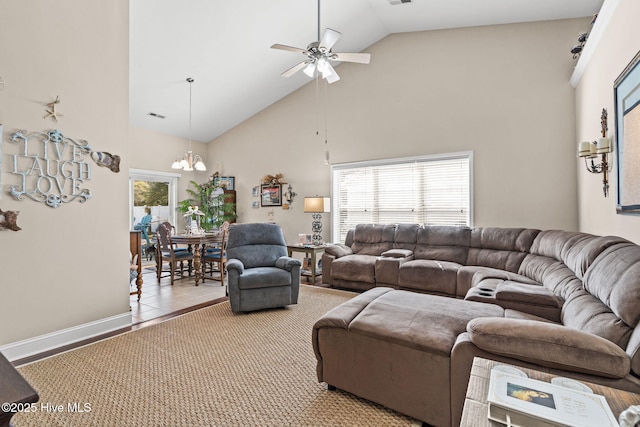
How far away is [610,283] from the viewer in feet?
5.31

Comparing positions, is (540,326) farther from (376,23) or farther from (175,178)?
Result: (175,178)

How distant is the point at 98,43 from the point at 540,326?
4103mm

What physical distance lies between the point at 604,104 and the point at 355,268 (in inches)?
125

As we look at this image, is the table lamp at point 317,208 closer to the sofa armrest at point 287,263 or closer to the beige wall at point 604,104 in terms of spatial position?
the sofa armrest at point 287,263

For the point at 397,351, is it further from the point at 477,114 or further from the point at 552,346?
the point at 477,114

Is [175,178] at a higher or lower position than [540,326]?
higher

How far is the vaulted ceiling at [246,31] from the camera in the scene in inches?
151

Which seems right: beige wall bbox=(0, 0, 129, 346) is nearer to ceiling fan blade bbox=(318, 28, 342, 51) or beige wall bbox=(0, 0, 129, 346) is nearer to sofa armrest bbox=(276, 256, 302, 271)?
sofa armrest bbox=(276, 256, 302, 271)

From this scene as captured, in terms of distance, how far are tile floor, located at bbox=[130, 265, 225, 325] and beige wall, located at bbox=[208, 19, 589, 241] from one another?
235cm

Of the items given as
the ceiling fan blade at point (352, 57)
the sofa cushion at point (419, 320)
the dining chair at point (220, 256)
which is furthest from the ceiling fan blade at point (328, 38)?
the dining chair at point (220, 256)

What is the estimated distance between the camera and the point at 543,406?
0.85m

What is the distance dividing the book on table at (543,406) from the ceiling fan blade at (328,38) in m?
2.99

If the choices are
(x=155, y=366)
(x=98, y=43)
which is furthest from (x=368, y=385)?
(x=98, y=43)

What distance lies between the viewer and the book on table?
80 cm
